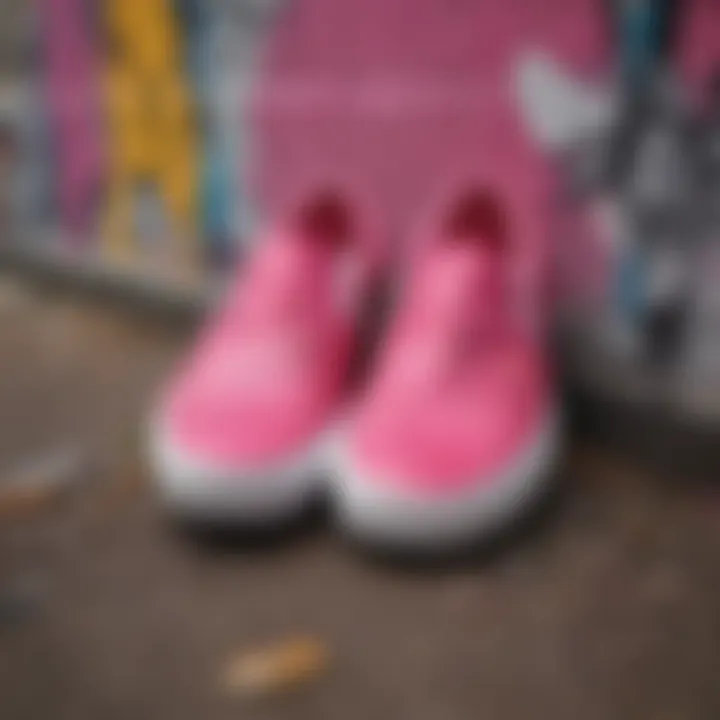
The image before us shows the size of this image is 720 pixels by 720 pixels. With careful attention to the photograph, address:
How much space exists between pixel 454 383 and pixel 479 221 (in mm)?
146

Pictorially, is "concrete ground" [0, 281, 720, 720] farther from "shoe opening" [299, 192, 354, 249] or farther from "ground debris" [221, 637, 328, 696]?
"shoe opening" [299, 192, 354, 249]

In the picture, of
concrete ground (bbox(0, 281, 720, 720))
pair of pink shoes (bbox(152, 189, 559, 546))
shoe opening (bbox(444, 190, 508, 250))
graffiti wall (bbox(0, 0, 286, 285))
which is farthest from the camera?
graffiti wall (bbox(0, 0, 286, 285))

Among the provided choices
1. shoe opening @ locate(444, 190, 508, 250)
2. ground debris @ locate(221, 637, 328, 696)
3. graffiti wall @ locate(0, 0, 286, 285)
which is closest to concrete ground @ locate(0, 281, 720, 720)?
ground debris @ locate(221, 637, 328, 696)

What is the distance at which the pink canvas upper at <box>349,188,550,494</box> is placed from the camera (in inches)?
29.7

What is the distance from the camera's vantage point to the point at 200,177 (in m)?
1.14

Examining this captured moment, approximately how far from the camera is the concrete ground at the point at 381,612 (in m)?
0.64

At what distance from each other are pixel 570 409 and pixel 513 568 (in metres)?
0.20

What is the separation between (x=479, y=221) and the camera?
896 millimetres

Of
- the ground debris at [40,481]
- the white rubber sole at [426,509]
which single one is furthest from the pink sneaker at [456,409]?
the ground debris at [40,481]

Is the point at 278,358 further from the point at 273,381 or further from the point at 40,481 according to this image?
the point at 40,481

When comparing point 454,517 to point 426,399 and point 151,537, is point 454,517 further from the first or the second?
point 151,537

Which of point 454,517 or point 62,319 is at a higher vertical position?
point 454,517

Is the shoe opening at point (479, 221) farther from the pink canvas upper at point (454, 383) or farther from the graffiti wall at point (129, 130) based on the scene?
the graffiti wall at point (129, 130)

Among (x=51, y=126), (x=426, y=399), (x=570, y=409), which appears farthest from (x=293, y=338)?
(x=51, y=126)
